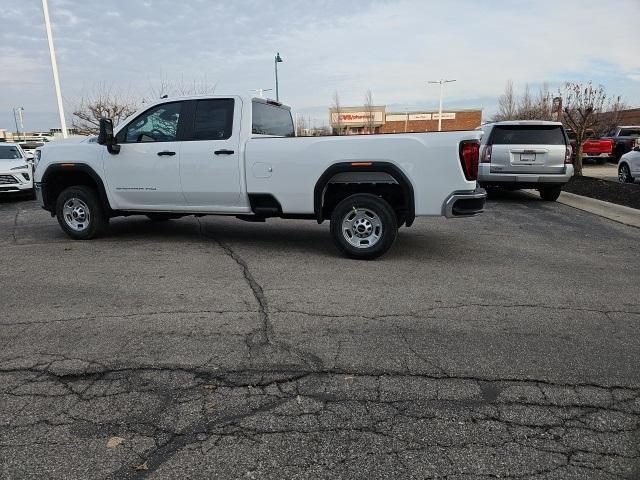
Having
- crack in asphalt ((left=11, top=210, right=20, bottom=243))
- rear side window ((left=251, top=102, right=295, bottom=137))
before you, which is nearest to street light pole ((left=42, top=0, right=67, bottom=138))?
crack in asphalt ((left=11, top=210, right=20, bottom=243))

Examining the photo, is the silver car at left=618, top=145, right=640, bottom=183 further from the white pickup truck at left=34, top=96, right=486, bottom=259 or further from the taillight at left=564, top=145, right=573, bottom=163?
the white pickup truck at left=34, top=96, right=486, bottom=259

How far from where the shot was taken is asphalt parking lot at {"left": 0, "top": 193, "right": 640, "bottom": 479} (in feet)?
8.61

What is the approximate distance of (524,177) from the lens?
36.5 feet

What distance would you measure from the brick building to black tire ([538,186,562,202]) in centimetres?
4922

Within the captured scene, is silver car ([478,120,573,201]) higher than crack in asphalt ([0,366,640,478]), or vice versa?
silver car ([478,120,573,201])

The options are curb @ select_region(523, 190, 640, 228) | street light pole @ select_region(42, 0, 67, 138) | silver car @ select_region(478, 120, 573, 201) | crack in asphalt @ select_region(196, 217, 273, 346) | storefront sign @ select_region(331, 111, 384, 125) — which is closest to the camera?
crack in asphalt @ select_region(196, 217, 273, 346)

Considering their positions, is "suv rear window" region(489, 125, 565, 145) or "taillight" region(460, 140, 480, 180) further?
"suv rear window" region(489, 125, 565, 145)

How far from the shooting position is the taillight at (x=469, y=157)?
5.84 m

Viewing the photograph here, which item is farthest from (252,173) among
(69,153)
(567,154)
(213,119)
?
(567,154)

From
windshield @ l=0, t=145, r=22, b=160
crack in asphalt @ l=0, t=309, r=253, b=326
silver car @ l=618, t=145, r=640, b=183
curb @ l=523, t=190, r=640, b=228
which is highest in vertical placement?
windshield @ l=0, t=145, r=22, b=160

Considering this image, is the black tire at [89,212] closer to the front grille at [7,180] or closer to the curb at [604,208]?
the front grille at [7,180]

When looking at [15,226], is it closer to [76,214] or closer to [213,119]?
[76,214]

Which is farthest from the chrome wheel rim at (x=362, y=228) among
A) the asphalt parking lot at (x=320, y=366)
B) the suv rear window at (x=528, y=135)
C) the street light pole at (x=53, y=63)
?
the street light pole at (x=53, y=63)

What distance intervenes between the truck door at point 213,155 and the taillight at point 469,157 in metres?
2.86
